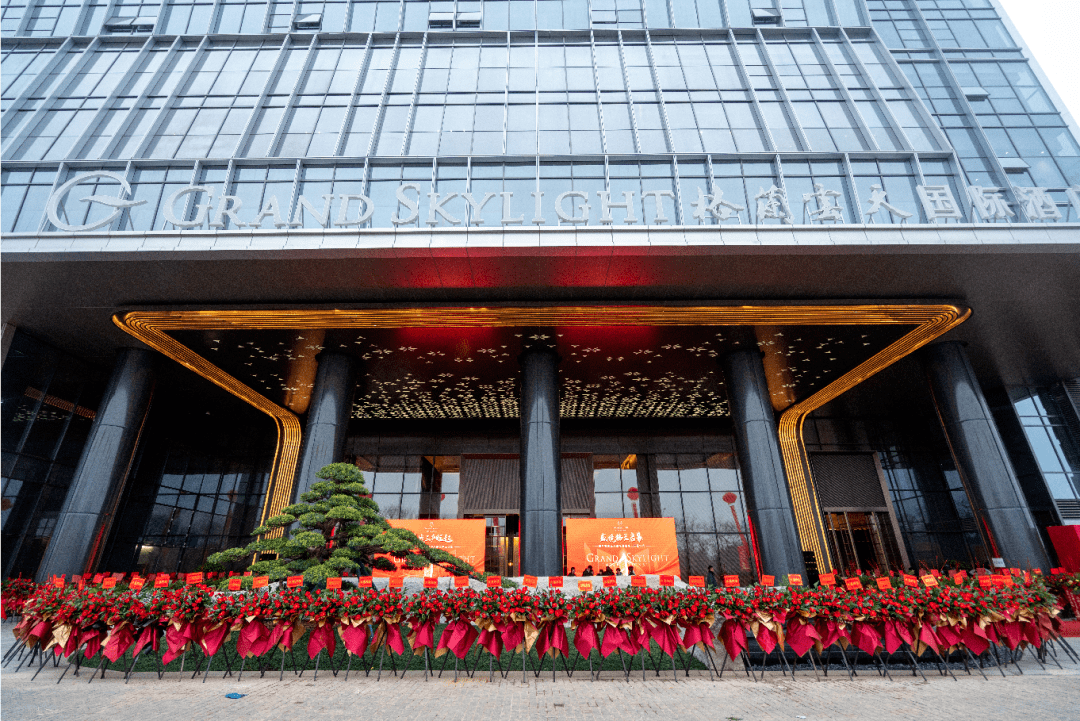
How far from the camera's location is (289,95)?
72.7 ft

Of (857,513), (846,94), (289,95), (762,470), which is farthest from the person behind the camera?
(857,513)

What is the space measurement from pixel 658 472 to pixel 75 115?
Result: 31.8m

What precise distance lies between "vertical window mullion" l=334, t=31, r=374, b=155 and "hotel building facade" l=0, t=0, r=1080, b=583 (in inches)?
10.2

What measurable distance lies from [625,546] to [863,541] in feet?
48.1

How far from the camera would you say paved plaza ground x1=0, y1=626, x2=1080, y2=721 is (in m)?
6.48

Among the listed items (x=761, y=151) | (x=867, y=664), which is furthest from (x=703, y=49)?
(x=867, y=664)

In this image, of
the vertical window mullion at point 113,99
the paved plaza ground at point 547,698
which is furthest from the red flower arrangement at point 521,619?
the vertical window mullion at point 113,99

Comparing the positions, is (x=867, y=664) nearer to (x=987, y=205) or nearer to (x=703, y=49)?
(x=987, y=205)

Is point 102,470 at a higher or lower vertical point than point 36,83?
lower

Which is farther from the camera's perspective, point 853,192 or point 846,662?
point 853,192

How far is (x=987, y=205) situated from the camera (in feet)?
48.1

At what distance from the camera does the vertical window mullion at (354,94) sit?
65.4 feet

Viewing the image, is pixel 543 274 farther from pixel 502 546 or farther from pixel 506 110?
pixel 502 546

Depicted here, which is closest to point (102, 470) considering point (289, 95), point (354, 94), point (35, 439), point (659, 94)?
point (35, 439)
